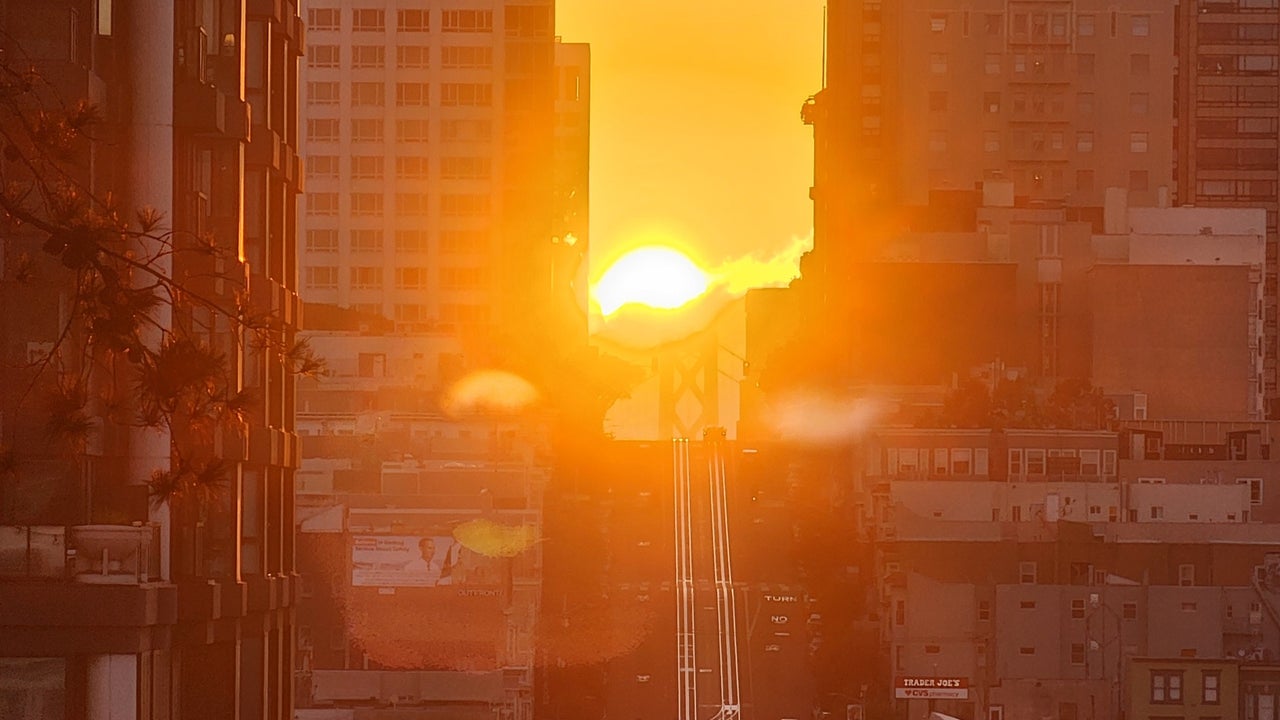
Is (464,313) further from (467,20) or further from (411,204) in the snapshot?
(467,20)

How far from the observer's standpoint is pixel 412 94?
184m

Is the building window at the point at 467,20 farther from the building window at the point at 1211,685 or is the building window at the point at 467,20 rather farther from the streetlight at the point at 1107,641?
the building window at the point at 1211,685

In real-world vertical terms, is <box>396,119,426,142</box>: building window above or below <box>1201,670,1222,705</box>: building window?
above

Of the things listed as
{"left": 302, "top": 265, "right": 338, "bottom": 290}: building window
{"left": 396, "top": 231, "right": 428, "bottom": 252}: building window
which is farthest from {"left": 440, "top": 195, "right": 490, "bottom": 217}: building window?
{"left": 302, "top": 265, "right": 338, "bottom": 290}: building window

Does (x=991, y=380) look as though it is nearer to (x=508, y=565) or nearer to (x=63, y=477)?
(x=508, y=565)

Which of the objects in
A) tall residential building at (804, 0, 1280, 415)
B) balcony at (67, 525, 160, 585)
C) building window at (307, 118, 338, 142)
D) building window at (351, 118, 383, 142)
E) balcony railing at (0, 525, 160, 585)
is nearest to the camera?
balcony railing at (0, 525, 160, 585)

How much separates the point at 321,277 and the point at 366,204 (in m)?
6.95

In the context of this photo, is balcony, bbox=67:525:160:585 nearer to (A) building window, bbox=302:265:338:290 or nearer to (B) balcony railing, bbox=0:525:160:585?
(B) balcony railing, bbox=0:525:160:585

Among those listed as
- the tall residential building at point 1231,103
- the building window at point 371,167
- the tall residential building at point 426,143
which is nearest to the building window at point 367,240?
the tall residential building at point 426,143

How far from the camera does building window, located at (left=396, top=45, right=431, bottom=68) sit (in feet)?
605

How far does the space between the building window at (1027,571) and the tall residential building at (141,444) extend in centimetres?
10640

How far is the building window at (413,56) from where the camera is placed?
18438cm

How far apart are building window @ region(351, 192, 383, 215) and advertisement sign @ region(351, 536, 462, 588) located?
47621mm

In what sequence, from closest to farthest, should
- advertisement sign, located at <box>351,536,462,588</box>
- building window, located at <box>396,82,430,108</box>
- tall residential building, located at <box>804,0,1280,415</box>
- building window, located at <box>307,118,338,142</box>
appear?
advertisement sign, located at <box>351,536,462,588</box>
tall residential building, located at <box>804,0,1280,415</box>
building window, located at <box>396,82,430,108</box>
building window, located at <box>307,118,338,142</box>
